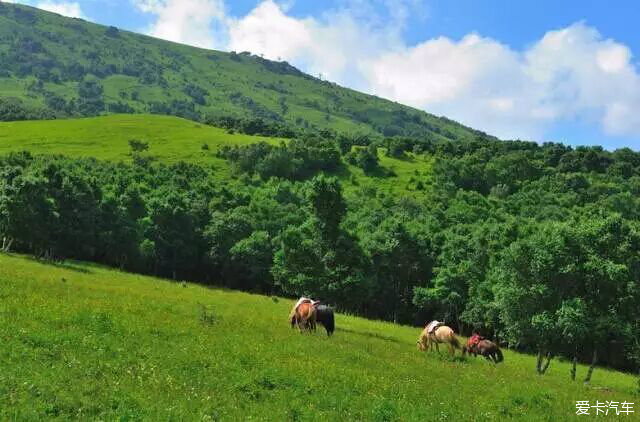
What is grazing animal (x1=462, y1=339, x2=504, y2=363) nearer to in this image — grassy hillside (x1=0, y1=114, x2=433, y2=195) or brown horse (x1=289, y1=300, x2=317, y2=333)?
brown horse (x1=289, y1=300, x2=317, y2=333)

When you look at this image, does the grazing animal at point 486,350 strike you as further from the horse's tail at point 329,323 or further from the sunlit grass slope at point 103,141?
the sunlit grass slope at point 103,141

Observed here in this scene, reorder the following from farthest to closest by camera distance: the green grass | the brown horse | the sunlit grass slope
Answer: the sunlit grass slope → the brown horse → the green grass

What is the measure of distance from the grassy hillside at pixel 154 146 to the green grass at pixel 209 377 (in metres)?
127

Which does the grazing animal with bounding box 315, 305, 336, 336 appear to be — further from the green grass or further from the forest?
the forest

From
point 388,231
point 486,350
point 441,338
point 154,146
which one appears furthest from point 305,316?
point 154,146

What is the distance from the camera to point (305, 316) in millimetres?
34656

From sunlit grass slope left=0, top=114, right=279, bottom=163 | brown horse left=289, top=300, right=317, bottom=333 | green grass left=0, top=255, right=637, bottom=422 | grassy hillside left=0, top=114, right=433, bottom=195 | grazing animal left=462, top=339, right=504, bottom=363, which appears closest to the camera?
green grass left=0, top=255, right=637, bottom=422

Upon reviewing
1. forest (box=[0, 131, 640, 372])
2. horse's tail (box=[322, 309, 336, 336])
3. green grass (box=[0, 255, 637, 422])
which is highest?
forest (box=[0, 131, 640, 372])

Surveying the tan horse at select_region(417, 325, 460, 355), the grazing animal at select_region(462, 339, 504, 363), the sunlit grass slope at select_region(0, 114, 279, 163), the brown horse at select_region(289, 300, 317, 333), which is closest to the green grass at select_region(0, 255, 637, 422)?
the brown horse at select_region(289, 300, 317, 333)

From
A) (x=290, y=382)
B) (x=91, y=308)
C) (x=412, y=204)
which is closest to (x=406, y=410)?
(x=290, y=382)

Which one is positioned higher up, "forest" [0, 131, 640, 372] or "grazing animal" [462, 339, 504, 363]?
"forest" [0, 131, 640, 372]

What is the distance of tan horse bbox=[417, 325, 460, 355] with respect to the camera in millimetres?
34906

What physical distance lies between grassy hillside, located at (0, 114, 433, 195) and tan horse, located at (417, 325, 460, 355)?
116m

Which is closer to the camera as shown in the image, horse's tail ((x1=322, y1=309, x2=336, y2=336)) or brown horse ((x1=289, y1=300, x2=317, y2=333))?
brown horse ((x1=289, y1=300, x2=317, y2=333))
